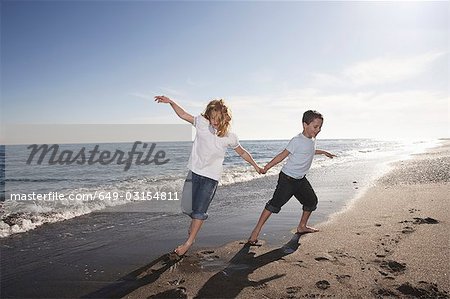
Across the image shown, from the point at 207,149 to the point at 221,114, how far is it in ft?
1.77

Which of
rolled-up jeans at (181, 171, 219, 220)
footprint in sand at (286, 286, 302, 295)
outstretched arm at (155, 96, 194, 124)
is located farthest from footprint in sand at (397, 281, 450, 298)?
outstretched arm at (155, 96, 194, 124)

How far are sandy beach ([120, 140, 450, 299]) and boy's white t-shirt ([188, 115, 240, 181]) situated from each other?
47.4 inches

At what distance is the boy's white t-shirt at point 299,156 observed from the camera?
505 cm

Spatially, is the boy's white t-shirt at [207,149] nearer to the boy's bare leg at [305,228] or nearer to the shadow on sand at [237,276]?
the shadow on sand at [237,276]

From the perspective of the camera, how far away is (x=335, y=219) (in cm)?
629

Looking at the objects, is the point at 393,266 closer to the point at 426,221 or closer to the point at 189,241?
the point at 426,221

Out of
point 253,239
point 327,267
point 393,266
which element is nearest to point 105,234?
point 253,239

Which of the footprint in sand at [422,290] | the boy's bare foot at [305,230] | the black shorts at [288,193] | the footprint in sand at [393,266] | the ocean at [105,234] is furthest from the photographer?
the boy's bare foot at [305,230]

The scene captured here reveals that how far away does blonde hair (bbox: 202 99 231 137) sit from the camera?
4.36 metres

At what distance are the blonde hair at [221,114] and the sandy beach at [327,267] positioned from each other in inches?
69.7

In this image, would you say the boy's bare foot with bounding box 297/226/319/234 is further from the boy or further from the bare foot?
the bare foot

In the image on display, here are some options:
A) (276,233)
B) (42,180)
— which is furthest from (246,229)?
(42,180)

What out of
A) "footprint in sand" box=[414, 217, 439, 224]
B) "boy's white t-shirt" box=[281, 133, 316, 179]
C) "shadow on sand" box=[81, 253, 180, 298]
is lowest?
"shadow on sand" box=[81, 253, 180, 298]

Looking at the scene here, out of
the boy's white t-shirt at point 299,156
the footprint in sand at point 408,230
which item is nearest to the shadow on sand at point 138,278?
the boy's white t-shirt at point 299,156
